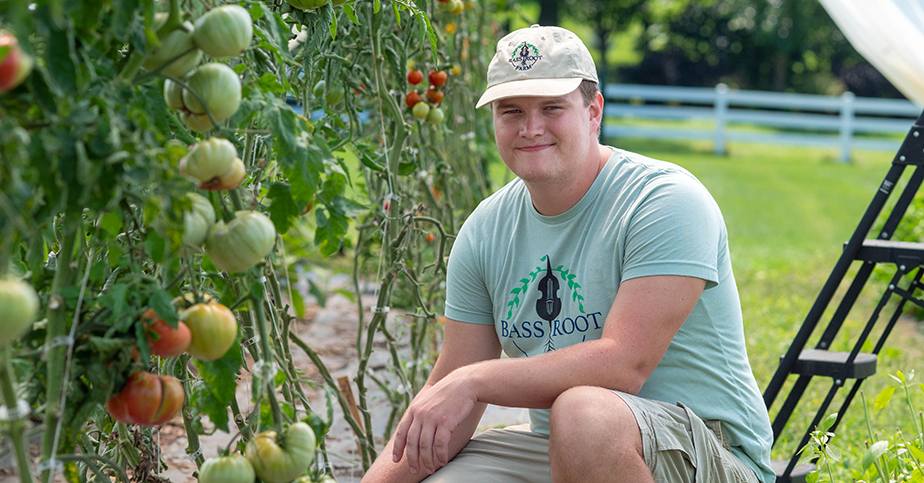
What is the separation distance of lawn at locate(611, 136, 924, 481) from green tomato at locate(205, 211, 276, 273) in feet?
5.36

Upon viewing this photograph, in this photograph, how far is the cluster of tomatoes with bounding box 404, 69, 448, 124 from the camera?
2023mm

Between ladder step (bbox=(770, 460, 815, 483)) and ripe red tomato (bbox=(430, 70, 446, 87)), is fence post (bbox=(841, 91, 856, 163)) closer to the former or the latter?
ladder step (bbox=(770, 460, 815, 483))

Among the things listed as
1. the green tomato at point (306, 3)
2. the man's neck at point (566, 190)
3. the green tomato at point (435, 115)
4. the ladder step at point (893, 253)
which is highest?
the green tomato at point (306, 3)

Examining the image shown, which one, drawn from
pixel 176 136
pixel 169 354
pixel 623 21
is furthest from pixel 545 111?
pixel 623 21

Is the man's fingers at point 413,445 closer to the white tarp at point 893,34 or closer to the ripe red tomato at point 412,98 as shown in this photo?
the ripe red tomato at point 412,98

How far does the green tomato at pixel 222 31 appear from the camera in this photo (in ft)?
2.31

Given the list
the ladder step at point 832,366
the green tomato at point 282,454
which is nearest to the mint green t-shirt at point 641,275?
the ladder step at point 832,366

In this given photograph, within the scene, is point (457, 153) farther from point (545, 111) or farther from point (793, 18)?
point (793, 18)

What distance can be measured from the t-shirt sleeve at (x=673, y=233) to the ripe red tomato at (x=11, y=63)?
99 centimetres

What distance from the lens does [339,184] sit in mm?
1232

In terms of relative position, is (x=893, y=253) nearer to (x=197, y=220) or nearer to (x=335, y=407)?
(x=197, y=220)

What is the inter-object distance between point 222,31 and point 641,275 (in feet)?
2.80

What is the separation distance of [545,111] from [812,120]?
11.1 metres

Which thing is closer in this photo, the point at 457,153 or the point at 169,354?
the point at 169,354
